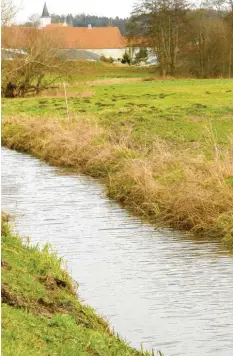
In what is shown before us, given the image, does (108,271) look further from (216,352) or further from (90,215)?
(90,215)

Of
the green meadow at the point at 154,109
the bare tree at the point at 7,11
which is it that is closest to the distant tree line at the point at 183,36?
the green meadow at the point at 154,109

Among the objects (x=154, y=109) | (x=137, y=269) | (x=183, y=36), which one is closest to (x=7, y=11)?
(x=154, y=109)

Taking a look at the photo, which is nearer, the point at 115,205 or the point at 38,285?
the point at 38,285

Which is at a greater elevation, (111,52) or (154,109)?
(154,109)

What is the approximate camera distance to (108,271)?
507 inches

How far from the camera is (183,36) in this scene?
78062 millimetres

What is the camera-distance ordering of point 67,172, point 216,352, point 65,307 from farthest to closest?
1. point 67,172
2. point 65,307
3. point 216,352

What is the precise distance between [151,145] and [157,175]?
21.2ft

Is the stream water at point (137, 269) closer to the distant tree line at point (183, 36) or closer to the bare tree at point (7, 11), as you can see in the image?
the bare tree at point (7, 11)

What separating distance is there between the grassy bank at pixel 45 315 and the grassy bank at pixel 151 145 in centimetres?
491

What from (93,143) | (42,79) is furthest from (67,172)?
(42,79)

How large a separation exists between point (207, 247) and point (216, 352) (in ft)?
19.0

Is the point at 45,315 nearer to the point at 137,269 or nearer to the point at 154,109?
the point at 137,269

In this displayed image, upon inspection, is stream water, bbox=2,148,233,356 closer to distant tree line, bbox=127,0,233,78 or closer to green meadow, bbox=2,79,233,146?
green meadow, bbox=2,79,233,146
